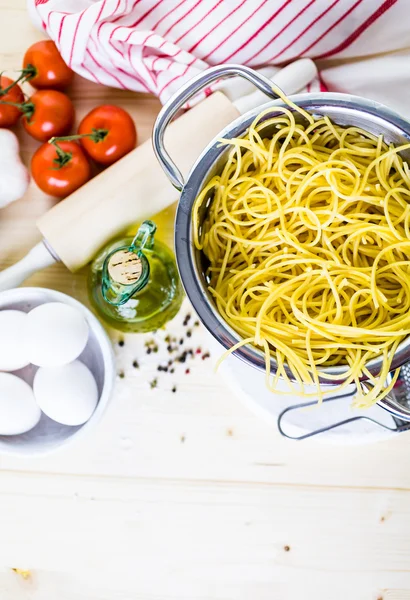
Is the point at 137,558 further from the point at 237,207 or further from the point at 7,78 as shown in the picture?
the point at 7,78

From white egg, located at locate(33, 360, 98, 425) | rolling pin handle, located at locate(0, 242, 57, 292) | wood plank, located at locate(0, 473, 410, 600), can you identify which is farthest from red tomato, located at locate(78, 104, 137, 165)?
wood plank, located at locate(0, 473, 410, 600)

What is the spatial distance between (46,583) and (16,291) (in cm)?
39

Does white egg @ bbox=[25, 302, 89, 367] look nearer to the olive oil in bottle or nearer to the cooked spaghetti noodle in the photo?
the olive oil in bottle

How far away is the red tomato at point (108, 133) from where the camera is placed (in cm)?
75

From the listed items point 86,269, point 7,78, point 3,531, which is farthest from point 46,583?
point 7,78

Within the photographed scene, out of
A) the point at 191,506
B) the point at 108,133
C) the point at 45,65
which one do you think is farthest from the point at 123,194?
the point at 191,506

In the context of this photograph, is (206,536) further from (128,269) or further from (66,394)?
(128,269)

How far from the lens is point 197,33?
738 millimetres

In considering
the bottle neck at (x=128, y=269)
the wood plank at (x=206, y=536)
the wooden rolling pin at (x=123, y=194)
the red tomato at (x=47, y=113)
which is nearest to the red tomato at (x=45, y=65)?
the red tomato at (x=47, y=113)

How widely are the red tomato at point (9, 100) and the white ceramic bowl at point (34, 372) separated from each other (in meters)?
0.23

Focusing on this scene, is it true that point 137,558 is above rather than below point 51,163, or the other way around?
below

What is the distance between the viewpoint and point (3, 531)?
795 mm

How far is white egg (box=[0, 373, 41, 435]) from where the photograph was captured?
2.27 feet

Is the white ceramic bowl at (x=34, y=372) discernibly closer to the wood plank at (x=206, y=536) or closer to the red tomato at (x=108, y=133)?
the wood plank at (x=206, y=536)
